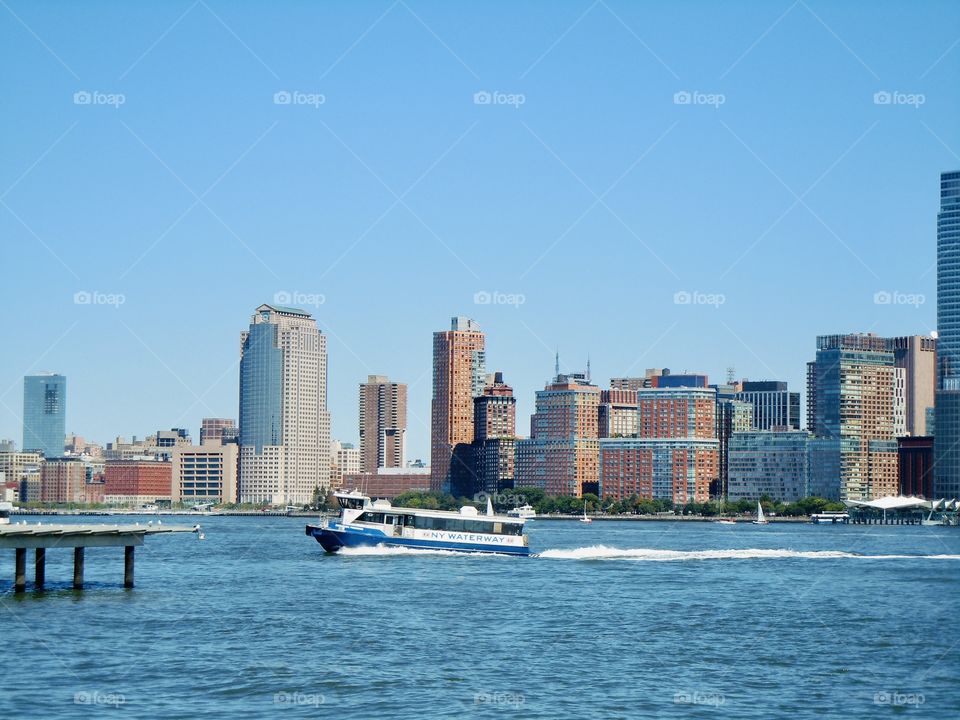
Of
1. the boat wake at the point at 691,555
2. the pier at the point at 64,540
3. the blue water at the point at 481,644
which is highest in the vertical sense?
the pier at the point at 64,540

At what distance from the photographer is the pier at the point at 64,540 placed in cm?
7569

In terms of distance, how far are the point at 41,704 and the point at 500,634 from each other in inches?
Result: 853

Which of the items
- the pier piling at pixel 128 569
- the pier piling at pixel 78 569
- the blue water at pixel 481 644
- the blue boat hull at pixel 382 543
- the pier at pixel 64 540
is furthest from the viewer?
the blue boat hull at pixel 382 543

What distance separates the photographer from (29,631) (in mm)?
60250

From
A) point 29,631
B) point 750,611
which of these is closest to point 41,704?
point 29,631

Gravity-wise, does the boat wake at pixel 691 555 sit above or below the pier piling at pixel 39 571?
below

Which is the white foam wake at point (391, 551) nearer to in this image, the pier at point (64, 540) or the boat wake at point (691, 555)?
the boat wake at point (691, 555)

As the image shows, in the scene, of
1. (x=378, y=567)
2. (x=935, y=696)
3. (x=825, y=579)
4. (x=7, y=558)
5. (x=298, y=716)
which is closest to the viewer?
(x=298, y=716)

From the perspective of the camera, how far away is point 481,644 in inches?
2286

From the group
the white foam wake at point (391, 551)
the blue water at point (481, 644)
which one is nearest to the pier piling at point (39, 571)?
the blue water at point (481, 644)

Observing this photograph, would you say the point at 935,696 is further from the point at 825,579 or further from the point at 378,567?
the point at 378,567

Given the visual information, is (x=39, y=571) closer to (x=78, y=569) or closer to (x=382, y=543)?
(x=78, y=569)

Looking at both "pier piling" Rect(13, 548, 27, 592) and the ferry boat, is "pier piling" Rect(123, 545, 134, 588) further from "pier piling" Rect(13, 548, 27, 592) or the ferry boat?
the ferry boat

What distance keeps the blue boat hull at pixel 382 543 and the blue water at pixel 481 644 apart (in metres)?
14.2
